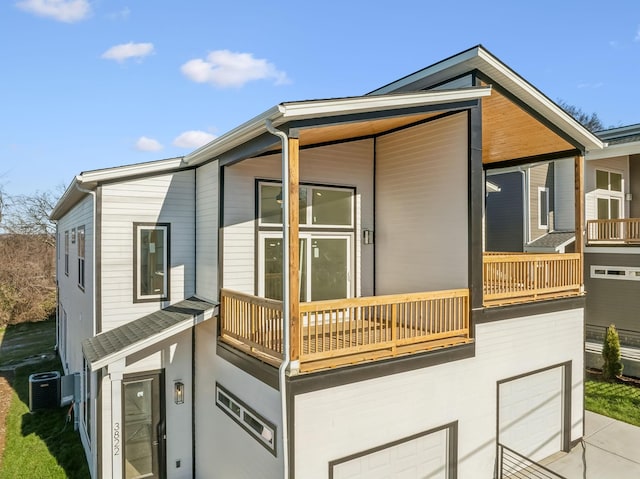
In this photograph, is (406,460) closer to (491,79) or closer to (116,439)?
(116,439)

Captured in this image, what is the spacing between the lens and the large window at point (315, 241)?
24.2ft

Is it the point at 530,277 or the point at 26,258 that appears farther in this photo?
the point at 26,258

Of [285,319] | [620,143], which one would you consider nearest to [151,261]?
[285,319]

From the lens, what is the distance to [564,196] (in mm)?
16312

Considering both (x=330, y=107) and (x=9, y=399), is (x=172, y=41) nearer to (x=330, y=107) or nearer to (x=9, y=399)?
(x=330, y=107)

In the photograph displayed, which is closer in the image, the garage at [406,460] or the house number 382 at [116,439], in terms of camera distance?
the garage at [406,460]

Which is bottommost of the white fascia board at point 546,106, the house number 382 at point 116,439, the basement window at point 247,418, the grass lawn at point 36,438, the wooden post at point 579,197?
the grass lawn at point 36,438

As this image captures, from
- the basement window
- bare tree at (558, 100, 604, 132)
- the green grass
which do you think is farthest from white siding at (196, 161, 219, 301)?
bare tree at (558, 100, 604, 132)

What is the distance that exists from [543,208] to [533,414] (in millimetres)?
11286

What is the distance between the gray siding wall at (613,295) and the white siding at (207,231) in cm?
1239

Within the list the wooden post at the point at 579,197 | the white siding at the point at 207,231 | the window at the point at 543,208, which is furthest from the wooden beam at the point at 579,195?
the window at the point at 543,208

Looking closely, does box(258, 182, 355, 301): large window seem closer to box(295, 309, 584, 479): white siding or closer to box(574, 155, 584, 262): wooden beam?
box(295, 309, 584, 479): white siding

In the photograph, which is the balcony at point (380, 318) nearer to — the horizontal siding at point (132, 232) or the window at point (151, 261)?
the horizontal siding at point (132, 232)

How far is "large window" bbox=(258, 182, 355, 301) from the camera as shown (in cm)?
737
